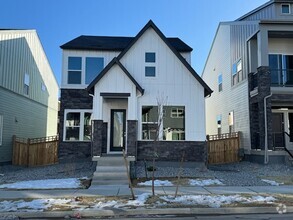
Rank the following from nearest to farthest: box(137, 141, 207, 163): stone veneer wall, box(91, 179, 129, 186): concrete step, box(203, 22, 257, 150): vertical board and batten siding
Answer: box(91, 179, 129, 186): concrete step
box(137, 141, 207, 163): stone veneer wall
box(203, 22, 257, 150): vertical board and batten siding

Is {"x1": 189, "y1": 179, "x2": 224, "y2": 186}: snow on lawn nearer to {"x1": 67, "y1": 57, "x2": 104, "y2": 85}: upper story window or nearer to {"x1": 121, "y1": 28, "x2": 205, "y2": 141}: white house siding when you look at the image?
{"x1": 121, "y1": 28, "x2": 205, "y2": 141}: white house siding

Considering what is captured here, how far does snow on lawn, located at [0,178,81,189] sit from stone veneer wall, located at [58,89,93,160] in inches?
176

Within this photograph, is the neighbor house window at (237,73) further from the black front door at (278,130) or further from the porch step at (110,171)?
the porch step at (110,171)

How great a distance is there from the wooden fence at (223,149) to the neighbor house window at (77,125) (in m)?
7.29

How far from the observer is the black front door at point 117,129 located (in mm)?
16703

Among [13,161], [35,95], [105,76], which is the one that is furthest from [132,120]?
[35,95]

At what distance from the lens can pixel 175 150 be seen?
52.0 ft

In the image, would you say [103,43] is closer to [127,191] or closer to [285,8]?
[127,191]

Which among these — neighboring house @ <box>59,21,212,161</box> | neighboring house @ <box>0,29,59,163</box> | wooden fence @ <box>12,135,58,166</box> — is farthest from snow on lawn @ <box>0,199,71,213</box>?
neighboring house @ <box>0,29,59,163</box>

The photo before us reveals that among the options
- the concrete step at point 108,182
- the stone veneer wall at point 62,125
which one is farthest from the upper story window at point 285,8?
the concrete step at point 108,182

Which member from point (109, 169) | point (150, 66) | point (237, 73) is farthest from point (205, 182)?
point (237, 73)

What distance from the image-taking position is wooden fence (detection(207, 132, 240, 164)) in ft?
63.4

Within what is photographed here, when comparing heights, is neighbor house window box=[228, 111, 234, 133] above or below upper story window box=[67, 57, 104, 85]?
Answer: below

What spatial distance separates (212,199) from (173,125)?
275 inches
